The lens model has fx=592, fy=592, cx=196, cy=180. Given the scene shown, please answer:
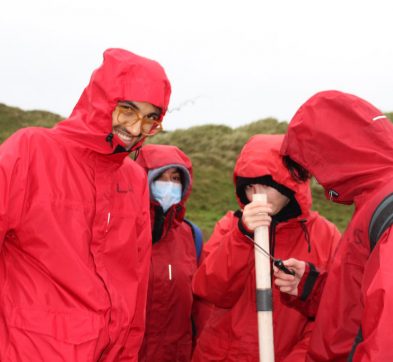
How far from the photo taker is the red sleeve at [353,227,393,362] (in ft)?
6.82

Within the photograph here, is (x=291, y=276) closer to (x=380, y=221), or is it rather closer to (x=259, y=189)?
(x=259, y=189)

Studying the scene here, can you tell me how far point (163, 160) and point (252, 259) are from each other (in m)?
1.46

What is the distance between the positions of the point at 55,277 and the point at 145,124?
1.05m

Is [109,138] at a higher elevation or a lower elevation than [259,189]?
higher

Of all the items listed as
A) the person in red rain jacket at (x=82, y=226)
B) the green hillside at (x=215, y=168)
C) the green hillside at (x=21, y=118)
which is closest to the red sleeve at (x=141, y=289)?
the person in red rain jacket at (x=82, y=226)

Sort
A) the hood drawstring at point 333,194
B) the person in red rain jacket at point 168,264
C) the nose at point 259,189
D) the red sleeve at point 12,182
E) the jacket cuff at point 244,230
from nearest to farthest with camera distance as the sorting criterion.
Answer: the red sleeve at point 12,182 < the hood drawstring at point 333,194 < the jacket cuff at point 244,230 < the nose at point 259,189 < the person in red rain jacket at point 168,264

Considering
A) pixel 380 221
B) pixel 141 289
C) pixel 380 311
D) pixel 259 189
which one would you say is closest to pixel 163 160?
pixel 259 189

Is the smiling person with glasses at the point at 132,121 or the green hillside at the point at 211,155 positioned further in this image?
the green hillside at the point at 211,155

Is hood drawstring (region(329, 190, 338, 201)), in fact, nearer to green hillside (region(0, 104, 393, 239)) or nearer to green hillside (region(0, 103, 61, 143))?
green hillside (region(0, 104, 393, 239))

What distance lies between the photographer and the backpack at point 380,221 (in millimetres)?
2293

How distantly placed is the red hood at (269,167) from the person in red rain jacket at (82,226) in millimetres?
807

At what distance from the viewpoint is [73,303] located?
120 inches

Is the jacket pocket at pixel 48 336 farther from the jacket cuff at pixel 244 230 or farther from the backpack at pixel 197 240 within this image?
the backpack at pixel 197 240

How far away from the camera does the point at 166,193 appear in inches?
202
